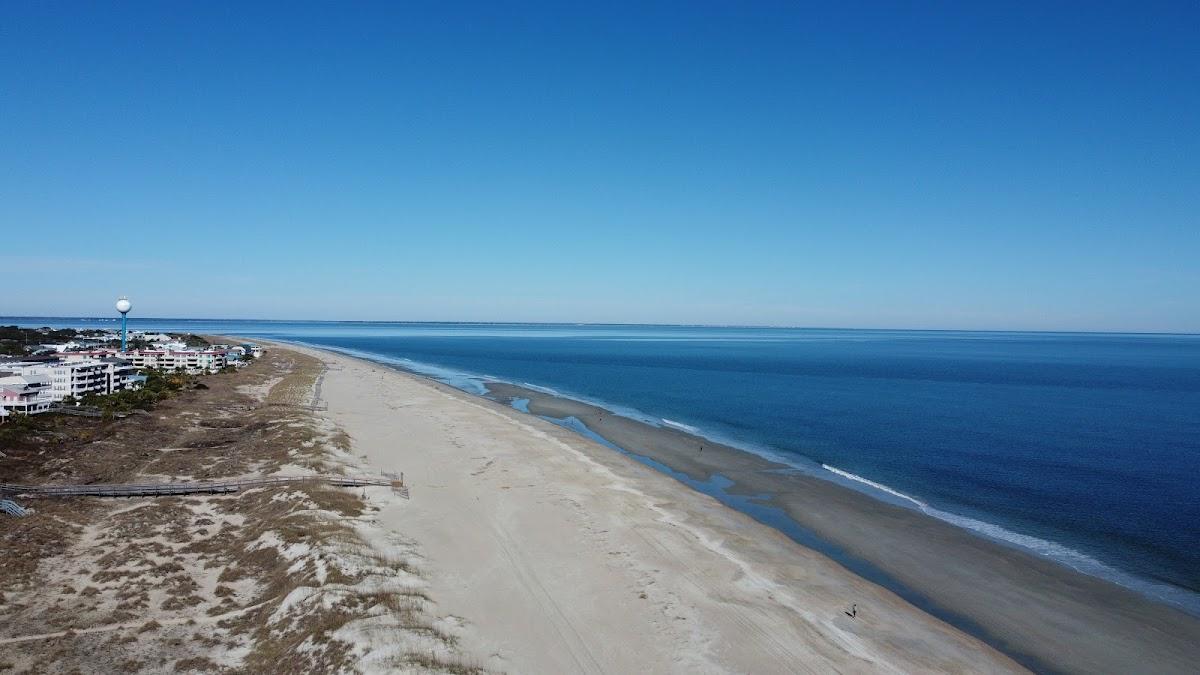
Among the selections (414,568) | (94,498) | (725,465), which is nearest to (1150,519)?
(725,465)

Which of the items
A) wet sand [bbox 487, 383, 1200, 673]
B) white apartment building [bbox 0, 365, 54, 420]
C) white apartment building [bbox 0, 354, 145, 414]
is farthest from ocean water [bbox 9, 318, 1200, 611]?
white apartment building [bbox 0, 365, 54, 420]

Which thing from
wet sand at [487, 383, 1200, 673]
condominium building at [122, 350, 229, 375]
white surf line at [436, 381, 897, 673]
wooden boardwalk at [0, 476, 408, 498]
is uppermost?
condominium building at [122, 350, 229, 375]

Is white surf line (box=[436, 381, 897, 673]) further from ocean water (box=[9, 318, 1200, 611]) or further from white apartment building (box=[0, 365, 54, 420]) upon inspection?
white apartment building (box=[0, 365, 54, 420])

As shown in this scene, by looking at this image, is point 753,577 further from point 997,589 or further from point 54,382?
point 54,382

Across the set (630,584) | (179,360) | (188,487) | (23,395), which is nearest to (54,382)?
(23,395)

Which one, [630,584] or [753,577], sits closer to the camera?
[630,584]

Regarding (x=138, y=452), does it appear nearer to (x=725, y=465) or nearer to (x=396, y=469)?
(x=396, y=469)

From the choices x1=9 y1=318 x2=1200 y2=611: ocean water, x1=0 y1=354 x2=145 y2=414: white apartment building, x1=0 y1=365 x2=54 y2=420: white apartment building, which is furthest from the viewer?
x1=0 y1=354 x2=145 y2=414: white apartment building
